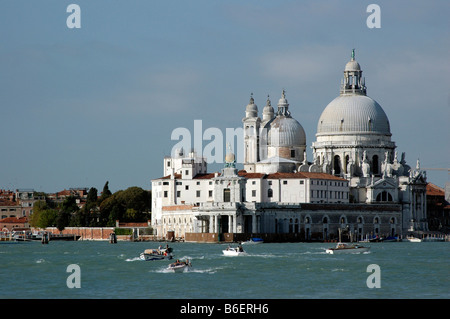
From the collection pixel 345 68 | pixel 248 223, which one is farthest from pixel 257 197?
pixel 345 68

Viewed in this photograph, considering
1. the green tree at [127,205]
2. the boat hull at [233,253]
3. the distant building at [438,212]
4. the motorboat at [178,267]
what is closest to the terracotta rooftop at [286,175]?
the green tree at [127,205]

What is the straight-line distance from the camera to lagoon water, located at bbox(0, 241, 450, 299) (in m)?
48.3

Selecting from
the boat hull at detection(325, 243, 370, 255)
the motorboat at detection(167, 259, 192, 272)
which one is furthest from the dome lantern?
the motorboat at detection(167, 259, 192, 272)

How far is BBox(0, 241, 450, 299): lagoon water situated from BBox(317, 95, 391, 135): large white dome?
1758 inches

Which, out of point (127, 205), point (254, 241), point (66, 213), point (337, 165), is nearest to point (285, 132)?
point (337, 165)

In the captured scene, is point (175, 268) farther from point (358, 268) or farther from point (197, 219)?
point (197, 219)

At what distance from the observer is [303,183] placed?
109250mm

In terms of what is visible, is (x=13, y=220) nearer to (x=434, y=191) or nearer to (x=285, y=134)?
(x=285, y=134)

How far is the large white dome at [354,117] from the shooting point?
121938 millimetres

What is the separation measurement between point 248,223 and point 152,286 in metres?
53.7

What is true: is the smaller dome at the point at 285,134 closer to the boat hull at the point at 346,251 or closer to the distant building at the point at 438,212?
the distant building at the point at 438,212

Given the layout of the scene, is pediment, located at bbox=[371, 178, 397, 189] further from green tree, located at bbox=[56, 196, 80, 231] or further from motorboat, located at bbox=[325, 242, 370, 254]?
Result: motorboat, located at bbox=[325, 242, 370, 254]

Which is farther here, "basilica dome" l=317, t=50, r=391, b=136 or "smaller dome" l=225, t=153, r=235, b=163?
"basilica dome" l=317, t=50, r=391, b=136

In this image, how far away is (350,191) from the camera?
4754 inches
